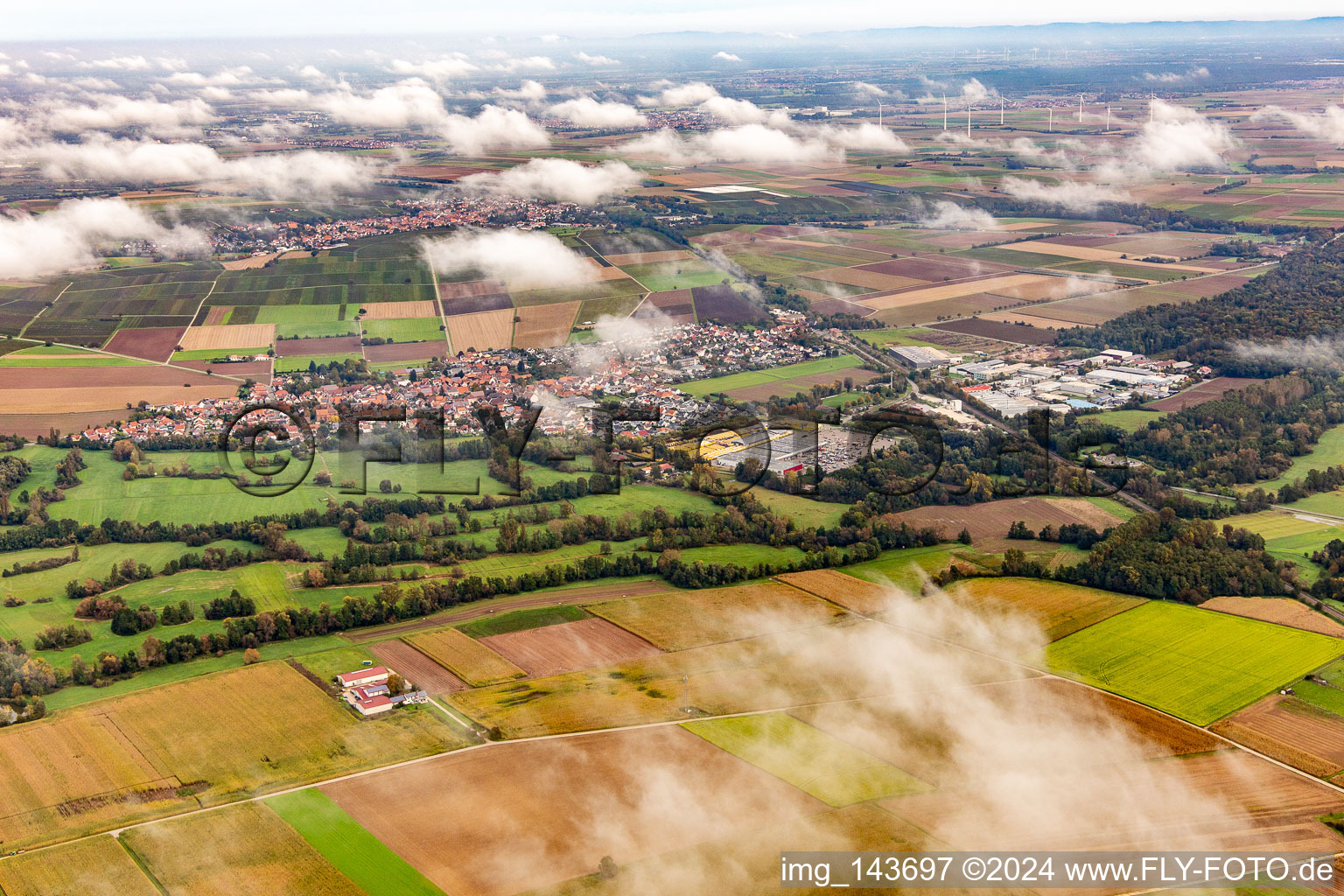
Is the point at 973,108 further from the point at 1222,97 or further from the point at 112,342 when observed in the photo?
the point at 112,342

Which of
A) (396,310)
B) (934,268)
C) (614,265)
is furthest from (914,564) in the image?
(934,268)

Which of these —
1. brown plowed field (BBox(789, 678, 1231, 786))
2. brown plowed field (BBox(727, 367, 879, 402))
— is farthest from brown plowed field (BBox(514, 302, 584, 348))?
brown plowed field (BBox(789, 678, 1231, 786))

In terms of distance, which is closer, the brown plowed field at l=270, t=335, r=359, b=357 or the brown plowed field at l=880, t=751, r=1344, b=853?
the brown plowed field at l=880, t=751, r=1344, b=853

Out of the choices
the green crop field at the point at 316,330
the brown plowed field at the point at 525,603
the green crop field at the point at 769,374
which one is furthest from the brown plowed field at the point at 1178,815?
the green crop field at the point at 316,330

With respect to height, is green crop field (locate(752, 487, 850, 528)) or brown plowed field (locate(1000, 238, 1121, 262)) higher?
brown plowed field (locate(1000, 238, 1121, 262))

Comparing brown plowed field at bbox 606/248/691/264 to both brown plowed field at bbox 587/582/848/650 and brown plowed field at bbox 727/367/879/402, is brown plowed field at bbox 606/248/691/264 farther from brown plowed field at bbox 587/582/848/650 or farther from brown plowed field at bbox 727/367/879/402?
brown plowed field at bbox 587/582/848/650

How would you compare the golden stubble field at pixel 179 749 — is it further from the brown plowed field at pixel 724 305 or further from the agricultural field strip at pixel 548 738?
the brown plowed field at pixel 724 305

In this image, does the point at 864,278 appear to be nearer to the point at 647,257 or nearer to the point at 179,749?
the point at 647,257
